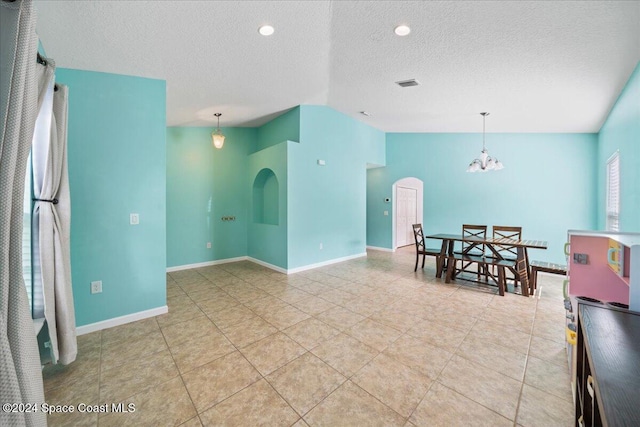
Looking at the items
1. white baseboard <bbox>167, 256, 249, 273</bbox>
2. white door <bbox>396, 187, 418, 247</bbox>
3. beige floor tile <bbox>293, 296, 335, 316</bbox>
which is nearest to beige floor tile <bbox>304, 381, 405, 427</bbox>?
beige floor tile <bbox>293, 296, 335, 316</bbox>

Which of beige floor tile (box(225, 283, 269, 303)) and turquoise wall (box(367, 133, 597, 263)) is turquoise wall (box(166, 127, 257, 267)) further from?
turquoise wall (box(367, 133, 597, 263))

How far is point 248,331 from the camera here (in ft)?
8.20

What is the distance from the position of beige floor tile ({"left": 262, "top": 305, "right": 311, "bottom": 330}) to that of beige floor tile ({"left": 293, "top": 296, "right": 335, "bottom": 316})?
9 centimetres

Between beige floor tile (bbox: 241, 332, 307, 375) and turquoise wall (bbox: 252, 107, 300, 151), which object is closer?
beige floor tile (bbox: 241, 332, 307, 375)

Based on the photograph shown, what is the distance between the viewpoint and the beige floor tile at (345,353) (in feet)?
6.40

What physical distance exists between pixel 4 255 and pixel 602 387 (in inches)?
76.9

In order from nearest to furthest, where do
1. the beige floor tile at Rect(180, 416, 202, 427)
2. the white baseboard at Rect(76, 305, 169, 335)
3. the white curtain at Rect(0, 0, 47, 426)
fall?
the white curtain at Rect(0, 0, 47, 426) → the beige floor tile at Rect(180, 416, 202, 427) → the white baseboard at Rect(76, 305, 169, 335)

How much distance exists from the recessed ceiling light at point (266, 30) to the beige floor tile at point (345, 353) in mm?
2888

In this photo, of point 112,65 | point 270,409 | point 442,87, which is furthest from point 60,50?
point 442,87

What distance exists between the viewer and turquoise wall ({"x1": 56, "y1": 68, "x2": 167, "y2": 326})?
8.11 feet

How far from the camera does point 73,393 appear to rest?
5.57 feet

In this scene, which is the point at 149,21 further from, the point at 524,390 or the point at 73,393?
the point at 524,390

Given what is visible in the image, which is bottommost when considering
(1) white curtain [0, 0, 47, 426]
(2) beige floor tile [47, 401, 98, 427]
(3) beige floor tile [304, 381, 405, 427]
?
(2) beige floor tile [47, 401, 98, 427]

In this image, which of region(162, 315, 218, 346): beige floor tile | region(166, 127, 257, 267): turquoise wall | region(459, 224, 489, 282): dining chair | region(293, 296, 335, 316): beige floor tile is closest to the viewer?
Result: region(162, 315, 218, 346): beige floor tile
